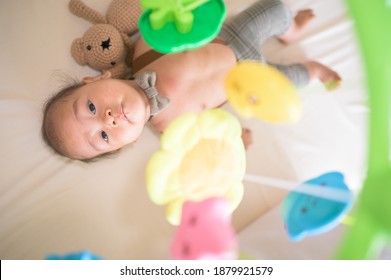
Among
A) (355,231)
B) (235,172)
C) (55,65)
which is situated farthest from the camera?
(55,65)

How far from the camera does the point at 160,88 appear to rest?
76cm

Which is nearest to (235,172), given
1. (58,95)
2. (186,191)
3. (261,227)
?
(186,191)

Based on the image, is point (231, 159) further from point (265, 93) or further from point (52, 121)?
point (52, 121)

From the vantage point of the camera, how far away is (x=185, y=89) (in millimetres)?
766

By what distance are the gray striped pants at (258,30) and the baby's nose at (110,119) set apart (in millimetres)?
279

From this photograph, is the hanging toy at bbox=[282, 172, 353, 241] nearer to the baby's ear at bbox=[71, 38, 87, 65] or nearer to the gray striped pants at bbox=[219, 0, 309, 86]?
the gray striped pants at bbox=[219, 0, 309, 86]

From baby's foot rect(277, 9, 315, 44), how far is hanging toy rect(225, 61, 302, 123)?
0.39 m

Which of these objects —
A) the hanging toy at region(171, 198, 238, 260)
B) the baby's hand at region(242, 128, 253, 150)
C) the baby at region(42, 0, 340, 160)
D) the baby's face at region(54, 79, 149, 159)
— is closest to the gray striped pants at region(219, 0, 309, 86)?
the baby at region(42, 0, 340, 160)

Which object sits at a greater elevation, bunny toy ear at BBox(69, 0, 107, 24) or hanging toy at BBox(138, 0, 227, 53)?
hanging toy at BBox(138, 0, 227, 53)

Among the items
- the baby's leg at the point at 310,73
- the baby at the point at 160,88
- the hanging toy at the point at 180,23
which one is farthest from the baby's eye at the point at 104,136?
the baby's leg at the point at 310,73

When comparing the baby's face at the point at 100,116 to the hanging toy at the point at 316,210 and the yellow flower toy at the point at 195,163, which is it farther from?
the hanging toy at the point at 316,210

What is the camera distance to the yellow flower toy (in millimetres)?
501

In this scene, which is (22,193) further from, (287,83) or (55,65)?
(287,83)
